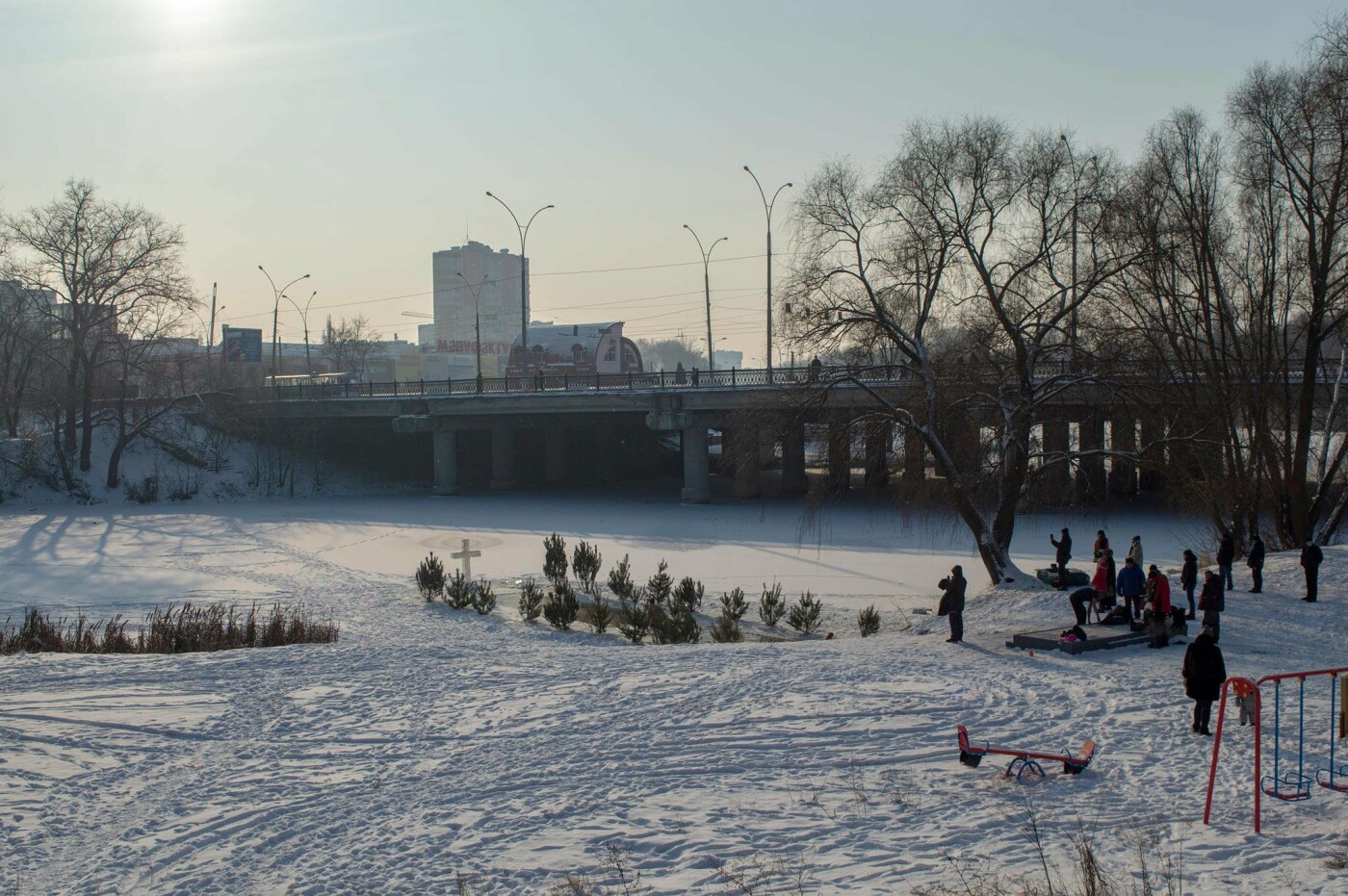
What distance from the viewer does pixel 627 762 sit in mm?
10367

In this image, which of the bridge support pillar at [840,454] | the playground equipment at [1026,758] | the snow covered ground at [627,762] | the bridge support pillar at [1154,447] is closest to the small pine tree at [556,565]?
the snow covered ground at [627,762]

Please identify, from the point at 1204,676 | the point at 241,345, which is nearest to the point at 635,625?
the point at 1204,676

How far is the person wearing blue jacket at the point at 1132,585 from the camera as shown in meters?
16.3

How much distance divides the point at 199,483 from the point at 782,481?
2725cm

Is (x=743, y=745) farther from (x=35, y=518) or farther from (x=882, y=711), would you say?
(x=35, y=518)

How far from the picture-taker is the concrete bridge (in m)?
21.8

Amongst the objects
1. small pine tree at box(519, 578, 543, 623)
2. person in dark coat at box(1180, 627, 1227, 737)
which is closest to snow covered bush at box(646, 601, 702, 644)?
small pine tree at box(519, 578, 543, 623)

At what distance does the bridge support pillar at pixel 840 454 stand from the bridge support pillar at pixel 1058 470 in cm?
376

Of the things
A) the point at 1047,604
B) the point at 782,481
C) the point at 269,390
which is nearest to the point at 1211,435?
the point at 1047,604

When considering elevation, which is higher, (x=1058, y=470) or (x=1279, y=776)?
(x=1058, y=470)

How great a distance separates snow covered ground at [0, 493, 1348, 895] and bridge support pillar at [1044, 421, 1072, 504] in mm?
2485

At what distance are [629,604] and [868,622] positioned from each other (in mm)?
5654

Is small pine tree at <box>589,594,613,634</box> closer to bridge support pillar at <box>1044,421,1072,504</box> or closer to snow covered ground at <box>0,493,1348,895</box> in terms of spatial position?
snow covered ground at <box>0,493,1348,895</box>

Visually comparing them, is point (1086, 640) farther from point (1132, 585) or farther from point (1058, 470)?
point (1058, 470)
